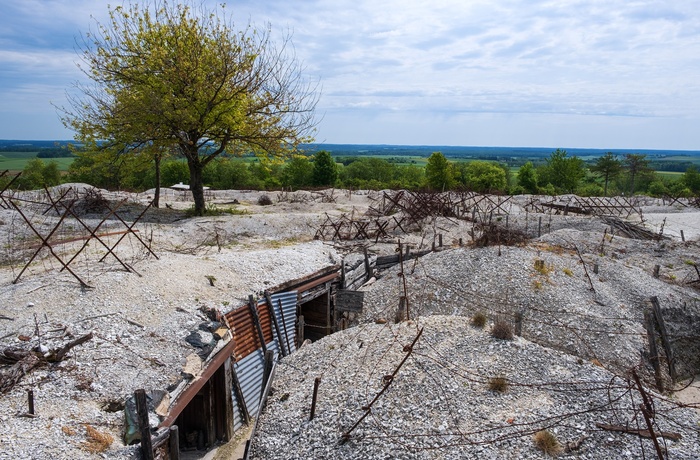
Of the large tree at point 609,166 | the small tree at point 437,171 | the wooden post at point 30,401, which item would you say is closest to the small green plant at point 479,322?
the wooden post at point 30,401

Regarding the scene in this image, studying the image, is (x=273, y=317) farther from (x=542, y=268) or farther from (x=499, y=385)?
(x=542, y=268)

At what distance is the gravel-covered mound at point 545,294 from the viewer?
44.9 ft

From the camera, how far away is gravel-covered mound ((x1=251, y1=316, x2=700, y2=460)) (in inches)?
329

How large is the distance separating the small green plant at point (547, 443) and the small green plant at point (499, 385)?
129 centimetres

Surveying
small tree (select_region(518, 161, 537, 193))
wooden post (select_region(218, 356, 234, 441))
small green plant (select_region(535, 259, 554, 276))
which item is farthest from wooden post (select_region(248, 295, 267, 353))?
small tree (select_region(518, 161, 537, 193))

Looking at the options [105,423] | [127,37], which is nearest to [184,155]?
[127,37]

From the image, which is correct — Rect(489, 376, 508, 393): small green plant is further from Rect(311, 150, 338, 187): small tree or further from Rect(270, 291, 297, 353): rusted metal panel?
Rect(311, 150, 338, 187): small tree

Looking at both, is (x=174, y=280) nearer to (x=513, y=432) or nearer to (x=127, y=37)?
(x=513, y=432)

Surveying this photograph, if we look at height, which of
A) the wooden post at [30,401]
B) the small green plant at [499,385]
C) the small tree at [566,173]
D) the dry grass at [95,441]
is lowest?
the small green plant at [499,385]

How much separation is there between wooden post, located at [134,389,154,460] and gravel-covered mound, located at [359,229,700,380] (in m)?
8.82

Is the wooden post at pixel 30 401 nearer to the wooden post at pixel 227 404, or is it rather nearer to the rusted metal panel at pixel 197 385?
the rusted metal panel at pixel 197 385

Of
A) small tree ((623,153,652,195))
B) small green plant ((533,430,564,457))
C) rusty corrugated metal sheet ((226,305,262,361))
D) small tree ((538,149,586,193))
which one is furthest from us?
small tree ((538,149,586,193))

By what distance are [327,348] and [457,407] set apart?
13.5 feet

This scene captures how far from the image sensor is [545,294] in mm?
15477
